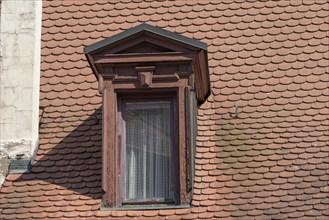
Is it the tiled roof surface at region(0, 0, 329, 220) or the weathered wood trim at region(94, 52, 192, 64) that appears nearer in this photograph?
the tiled roof surface at region(0, 0, 329, 220)

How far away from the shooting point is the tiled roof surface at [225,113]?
12.6 metres

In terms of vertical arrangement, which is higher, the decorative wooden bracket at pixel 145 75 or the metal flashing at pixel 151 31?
the metal flashing at pixel 151 31

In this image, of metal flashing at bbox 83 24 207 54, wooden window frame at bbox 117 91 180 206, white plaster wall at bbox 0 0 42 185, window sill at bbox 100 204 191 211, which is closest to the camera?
window sill at bbox 100 204 191 211

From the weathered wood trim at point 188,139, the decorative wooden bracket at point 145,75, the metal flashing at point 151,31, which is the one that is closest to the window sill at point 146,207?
the weathered wood trim at point 188,139

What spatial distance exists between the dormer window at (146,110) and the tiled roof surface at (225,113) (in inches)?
14.7

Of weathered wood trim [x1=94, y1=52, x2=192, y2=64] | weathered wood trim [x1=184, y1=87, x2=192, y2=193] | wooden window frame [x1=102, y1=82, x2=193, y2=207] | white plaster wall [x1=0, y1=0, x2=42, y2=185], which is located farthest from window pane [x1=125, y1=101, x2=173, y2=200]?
white plaster wall [x1=0, y1=0, x2=42, y2=185]

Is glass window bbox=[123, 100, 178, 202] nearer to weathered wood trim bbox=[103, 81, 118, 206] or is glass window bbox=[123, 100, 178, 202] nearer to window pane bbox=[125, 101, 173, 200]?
window pane bbox=[125, 101, 173, 200]

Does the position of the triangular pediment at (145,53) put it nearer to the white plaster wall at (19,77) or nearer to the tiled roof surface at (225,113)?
the tiled roof surface at (225,113)

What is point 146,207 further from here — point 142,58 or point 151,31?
point 151,31

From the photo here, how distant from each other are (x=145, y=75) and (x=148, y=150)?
0.96 m

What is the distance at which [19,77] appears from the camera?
14.1m

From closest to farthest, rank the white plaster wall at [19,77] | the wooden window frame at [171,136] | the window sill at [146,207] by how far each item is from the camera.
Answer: the window sill at [146,207] → the wooden window frame at [171,136] → the white plaster wall at [19,77]

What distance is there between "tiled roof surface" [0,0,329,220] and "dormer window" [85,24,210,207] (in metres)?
0.37

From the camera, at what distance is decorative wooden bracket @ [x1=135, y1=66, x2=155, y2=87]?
1283 cm
